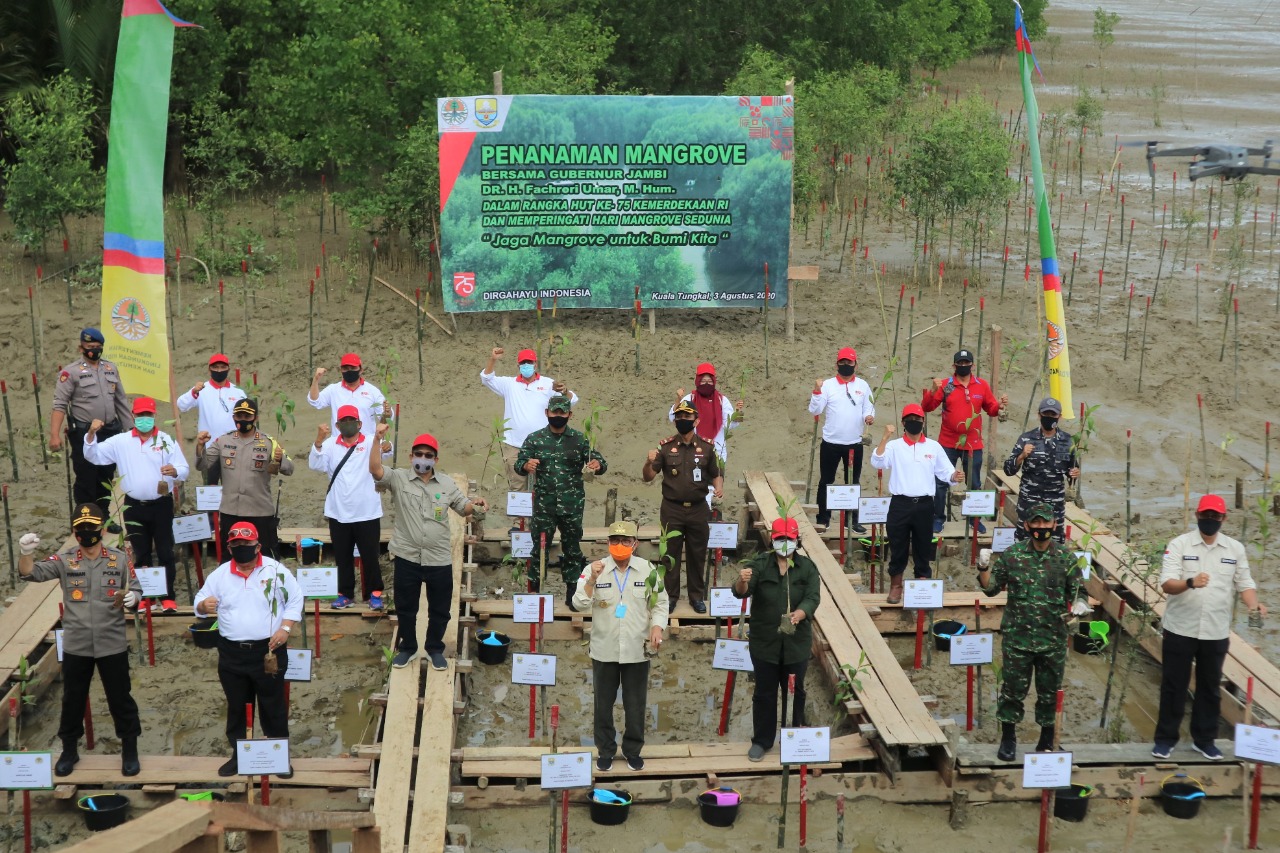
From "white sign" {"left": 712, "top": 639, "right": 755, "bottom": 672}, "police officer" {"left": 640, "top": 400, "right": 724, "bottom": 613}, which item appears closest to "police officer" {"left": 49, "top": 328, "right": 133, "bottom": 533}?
"police officer" {"left": 640, "top": 400, "right": 724, "bottom": 613}

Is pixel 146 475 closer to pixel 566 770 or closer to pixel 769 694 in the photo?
pixel 566 770

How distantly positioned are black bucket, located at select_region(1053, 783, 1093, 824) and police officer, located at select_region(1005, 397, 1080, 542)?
2480 mm

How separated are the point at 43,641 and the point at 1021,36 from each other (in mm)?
9786

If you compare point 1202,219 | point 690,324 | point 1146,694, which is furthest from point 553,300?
point 1202,219

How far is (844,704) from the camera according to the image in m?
9.31

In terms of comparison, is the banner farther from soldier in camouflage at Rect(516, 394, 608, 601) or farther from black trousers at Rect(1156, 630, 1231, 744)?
black trousers at Rect(1156, 630, 1231, 744)

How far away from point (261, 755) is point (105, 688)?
3.95ft

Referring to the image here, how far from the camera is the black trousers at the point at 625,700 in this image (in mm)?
8742

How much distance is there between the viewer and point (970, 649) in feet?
30.7

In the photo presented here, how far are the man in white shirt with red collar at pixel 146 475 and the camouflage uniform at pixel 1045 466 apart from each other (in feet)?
20.6

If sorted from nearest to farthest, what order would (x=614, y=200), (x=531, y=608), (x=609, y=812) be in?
1. (x=609, y=812)
2. (x=531, y=608)
3. (x=614, y=200)

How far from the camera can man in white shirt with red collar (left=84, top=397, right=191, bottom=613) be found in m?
10.5

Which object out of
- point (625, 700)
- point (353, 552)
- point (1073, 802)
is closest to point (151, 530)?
point (353, 552)

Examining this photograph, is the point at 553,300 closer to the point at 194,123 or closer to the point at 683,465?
the point at 683,465
